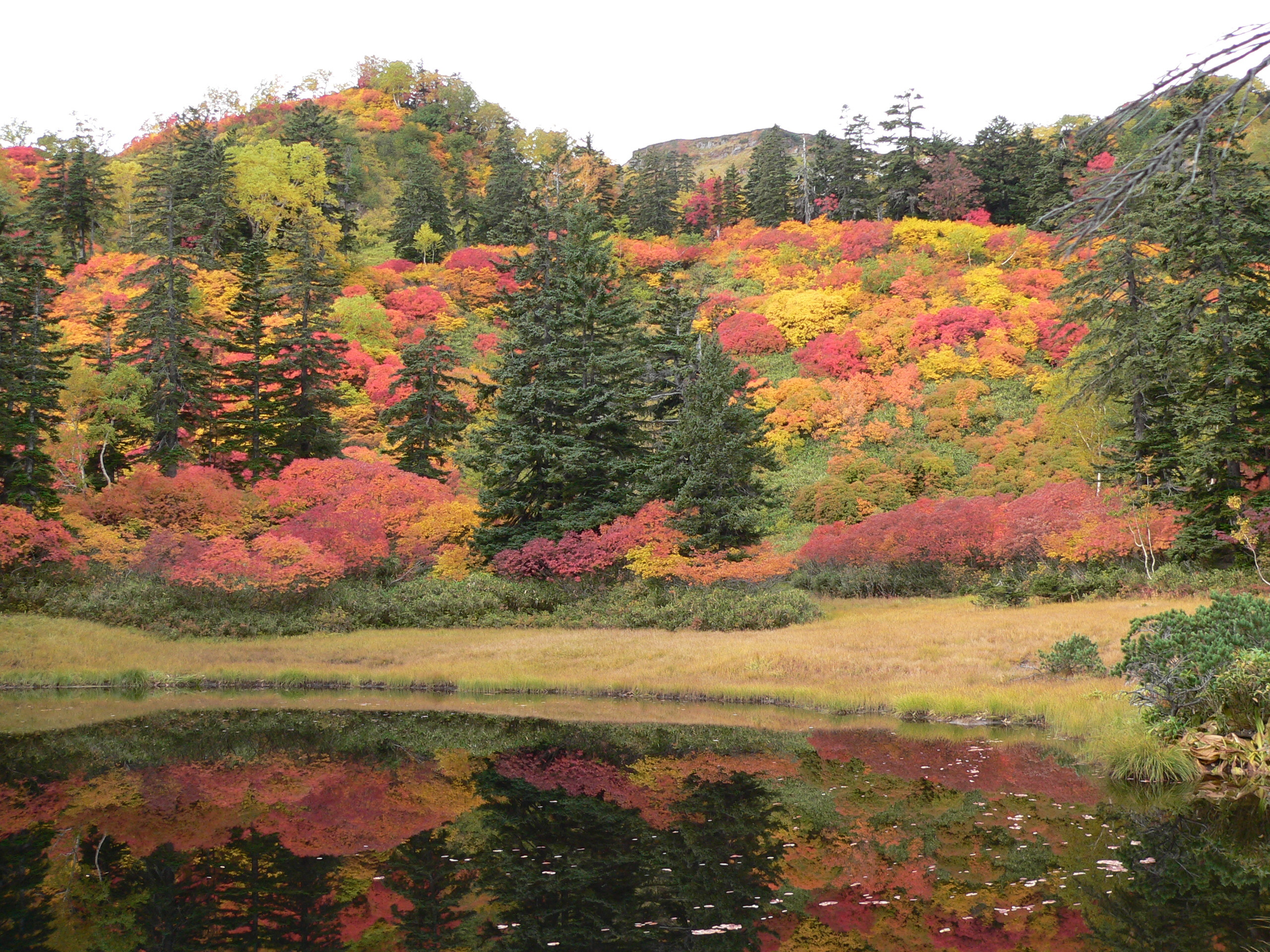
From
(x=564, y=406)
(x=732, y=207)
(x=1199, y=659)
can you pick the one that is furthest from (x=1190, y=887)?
(x=732, y=207)

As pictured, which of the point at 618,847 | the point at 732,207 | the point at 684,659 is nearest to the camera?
the point at 618,847

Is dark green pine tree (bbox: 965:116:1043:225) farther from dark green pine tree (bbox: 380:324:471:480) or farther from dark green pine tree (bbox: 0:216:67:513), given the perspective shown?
dark green pine tree (bbox: 0:216:67:513)

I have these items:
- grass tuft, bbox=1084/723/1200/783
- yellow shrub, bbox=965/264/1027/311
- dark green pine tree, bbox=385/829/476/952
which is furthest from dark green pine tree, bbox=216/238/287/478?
yellow shrub, bbox=965/264/1027/311

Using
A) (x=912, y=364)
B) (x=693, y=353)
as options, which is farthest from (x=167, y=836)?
(x=912, y=364)

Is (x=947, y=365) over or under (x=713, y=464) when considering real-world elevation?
over

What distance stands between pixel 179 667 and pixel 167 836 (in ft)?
56.1

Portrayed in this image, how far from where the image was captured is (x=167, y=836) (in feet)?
32.2

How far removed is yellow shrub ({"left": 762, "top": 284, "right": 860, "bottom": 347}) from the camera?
58.7 metres

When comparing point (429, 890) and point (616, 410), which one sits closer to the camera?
point (429, 890)

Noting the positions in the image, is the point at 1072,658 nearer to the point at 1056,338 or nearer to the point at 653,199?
the point at 1056,338

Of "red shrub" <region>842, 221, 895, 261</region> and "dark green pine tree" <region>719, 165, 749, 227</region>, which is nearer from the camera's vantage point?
"red shrub" <region>842, 221, 895, 261</region>

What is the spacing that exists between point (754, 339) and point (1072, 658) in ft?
139

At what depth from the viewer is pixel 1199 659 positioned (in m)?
12.0

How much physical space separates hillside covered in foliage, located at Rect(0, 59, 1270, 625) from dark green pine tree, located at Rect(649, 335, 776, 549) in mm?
133
